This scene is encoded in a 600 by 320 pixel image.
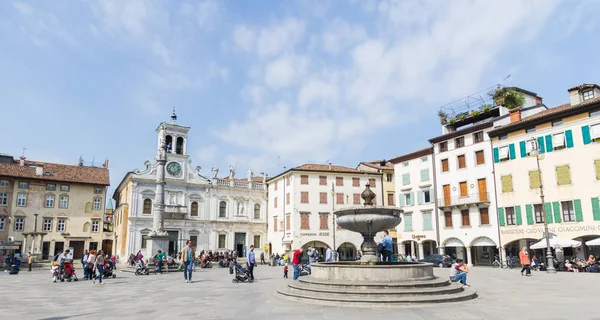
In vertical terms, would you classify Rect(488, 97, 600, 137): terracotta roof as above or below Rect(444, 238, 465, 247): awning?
above

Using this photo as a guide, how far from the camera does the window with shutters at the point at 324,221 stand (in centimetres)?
4444

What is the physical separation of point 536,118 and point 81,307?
30.7 metres

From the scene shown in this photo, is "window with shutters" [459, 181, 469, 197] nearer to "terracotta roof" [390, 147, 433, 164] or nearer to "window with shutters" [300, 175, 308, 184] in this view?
"terracotta roof" [390, 147, 433, 164]

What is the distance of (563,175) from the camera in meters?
28.3

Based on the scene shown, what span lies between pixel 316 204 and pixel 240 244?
11170mm

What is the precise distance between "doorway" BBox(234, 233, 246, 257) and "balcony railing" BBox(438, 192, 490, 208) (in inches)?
931

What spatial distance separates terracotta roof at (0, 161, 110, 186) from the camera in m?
44.0

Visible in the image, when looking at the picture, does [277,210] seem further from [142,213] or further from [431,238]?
[431,238]

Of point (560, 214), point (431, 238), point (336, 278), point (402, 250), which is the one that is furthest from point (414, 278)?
point (402, 250)

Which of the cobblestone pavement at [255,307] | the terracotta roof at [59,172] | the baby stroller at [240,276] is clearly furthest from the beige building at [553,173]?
the terracotta roof at [59,172]

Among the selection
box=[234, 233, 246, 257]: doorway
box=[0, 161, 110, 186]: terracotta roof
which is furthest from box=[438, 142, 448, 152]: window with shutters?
box=[0, 161, 110, 186]: terracotta roof

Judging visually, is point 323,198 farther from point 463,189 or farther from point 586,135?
point 586,135

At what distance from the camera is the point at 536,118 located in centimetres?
2980

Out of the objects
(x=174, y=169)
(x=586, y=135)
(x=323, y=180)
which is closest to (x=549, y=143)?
(x=586, y=135)
